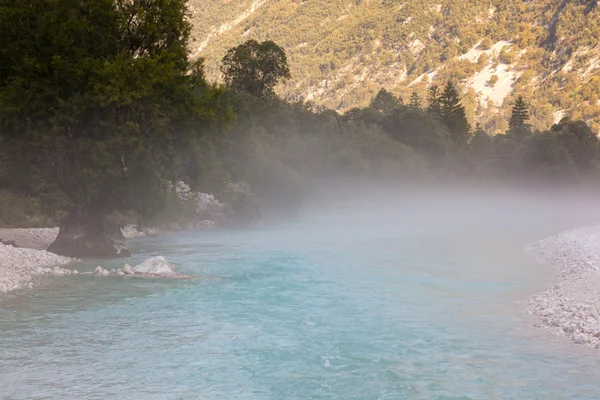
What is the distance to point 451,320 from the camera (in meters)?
22.5

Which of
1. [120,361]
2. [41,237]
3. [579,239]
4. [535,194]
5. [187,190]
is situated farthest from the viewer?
[535,194]

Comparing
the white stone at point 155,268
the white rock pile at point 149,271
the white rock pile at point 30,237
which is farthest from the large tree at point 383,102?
the white rock pile at point 149,271

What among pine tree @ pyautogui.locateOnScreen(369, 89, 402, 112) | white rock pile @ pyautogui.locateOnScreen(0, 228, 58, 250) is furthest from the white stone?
pine tree @ pyautogui.locateOnScreen(369, 89, 402, 112)

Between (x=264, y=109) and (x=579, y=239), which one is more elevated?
(x=264, y=109)

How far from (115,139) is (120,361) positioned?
63.3 feet

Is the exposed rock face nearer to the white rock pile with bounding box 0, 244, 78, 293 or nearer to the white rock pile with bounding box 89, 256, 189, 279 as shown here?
the white rock pile with bounding box 0, 244, 78, 293

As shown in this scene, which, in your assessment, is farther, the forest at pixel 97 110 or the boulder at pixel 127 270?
the forest at pixel 97 110

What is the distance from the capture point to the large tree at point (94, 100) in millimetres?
34219

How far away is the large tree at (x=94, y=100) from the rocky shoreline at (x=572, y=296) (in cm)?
2134

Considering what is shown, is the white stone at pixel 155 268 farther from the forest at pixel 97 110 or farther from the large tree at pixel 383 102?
the large tree at pixel 383 102

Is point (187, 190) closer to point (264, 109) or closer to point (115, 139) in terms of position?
point (115, 139)

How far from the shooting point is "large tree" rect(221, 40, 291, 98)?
93688 mm

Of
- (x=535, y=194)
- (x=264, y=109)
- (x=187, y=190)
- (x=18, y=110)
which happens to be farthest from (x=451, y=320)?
(x=535, y=194)

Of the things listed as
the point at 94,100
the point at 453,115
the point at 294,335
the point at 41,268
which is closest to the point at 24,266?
the point at 41,268
